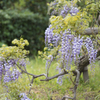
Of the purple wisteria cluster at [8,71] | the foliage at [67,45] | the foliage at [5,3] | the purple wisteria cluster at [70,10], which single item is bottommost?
the purple wisteria cluster at [8,71]

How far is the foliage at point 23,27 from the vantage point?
669 centimetres

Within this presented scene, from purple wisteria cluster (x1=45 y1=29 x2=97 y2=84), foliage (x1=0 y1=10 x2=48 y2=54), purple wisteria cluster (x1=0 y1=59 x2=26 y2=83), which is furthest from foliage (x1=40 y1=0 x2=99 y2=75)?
foliage (x1=0 y1=10 x2=48 y2=54)

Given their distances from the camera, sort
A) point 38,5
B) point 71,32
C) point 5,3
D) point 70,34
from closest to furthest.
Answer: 1. point 71,32
2. point 70,34
3. point 5,3
4. point 38,5

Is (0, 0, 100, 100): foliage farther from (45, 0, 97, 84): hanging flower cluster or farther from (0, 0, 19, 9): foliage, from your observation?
(0, 0, 19, 9): foliage

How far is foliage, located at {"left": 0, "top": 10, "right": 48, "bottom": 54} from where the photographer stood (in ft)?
22.0

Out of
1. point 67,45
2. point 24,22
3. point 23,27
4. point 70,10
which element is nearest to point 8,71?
point 67,45

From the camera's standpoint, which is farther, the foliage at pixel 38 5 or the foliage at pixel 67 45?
the foliage at pixel 38 5

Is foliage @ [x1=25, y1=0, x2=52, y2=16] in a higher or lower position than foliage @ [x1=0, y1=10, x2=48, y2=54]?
higher

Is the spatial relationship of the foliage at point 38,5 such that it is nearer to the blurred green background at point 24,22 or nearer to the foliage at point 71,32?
the blurred green background at point 24,22

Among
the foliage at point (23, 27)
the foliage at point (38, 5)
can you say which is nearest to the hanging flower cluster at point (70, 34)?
the foliage at point (23, 27)

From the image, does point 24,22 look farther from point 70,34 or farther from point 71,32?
point 71,32

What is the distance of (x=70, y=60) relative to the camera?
2.98 metres

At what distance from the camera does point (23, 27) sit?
7.08m

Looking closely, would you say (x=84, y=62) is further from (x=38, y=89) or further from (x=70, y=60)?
(x=38, y=89)
